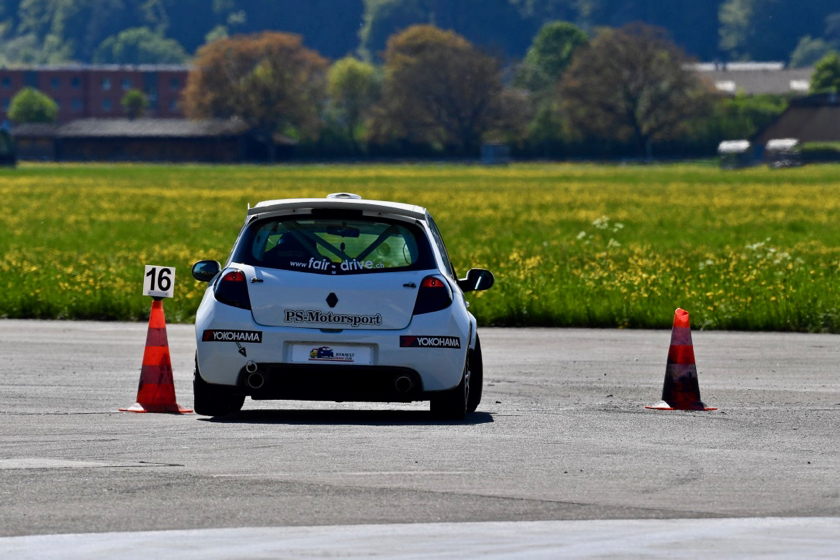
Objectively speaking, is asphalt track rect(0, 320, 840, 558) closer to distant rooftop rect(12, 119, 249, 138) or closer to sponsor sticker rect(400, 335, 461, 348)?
sponsor sticker rect(400, 335, 461, 348)

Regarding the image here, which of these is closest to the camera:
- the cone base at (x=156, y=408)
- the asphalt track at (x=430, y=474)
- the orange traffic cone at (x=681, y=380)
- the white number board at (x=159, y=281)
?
the asphalt track at (x=430, y=474)

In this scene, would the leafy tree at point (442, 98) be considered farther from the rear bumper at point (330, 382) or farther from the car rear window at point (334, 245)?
the rear bumper at point (330, 382)

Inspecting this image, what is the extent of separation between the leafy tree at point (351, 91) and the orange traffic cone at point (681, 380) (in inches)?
6696

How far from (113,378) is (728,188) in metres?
68.1

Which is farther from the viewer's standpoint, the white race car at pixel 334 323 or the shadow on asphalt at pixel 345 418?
the shadow on asphalt at pixel 345 418

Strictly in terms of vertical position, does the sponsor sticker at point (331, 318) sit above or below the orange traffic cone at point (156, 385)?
above

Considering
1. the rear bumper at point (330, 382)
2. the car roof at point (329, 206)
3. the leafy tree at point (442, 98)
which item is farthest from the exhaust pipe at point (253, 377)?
the leafy tree at point (442, 98)

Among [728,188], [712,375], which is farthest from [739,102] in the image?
[712,375]

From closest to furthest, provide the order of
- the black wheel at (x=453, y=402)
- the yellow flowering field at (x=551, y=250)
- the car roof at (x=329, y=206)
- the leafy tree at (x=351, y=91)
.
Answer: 1. the black wheel at (x=453, y=402)
2. the car roof at (x=329, y=206)
3. the yellow flowering field at (x=551, y=250)
4. the leafy tree at (x=351, y=91)

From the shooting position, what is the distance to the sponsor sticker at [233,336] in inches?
408

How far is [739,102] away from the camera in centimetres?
18012

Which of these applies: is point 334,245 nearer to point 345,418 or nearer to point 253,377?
point 253,377

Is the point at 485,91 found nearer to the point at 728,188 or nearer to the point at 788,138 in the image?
the point at 788,138

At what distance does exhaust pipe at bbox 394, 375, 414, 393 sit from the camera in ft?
33.9
